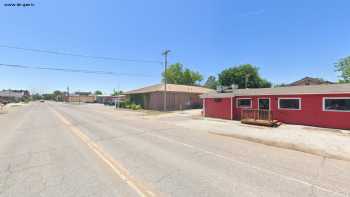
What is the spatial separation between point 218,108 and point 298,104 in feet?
23.3

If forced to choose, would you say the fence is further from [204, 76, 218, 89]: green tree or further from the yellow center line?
[204, 76, 218, 89]: green tree

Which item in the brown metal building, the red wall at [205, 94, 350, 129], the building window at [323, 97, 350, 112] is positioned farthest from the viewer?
the brown metal building

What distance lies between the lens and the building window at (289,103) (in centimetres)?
1471

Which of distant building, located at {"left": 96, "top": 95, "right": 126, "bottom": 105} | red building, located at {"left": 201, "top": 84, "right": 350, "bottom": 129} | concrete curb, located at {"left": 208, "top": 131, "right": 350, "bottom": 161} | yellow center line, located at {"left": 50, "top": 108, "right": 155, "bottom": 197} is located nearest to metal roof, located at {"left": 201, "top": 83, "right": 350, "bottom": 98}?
red building, located at {"left": 201, "top": 84, "right": 350, "bottom": 129}

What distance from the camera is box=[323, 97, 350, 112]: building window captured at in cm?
1236

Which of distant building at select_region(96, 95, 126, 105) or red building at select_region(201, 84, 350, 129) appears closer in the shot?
red building at select_region(201, 84, 350, 129)

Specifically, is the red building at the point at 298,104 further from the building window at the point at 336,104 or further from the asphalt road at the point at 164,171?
the asphalt road at the point at 164,171

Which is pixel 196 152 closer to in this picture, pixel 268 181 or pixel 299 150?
pixel 268 181

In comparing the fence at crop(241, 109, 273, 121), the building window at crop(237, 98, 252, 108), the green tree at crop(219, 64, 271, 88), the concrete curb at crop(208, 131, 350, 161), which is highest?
the green tree at crop(219, 64, 271, 88)

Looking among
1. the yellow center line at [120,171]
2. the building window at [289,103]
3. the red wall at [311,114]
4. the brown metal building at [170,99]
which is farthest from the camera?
the brown metal building at [170,99]

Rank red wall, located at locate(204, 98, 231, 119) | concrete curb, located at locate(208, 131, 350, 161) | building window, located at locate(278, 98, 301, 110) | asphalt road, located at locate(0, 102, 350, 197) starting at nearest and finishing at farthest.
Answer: asphalt road, located at locate(0, 102, 350, 197) → concrete curb, located at locate(208, 131, 350, 161) → building window, located at locate(278, 98, 301, 110) → red wall, located at locate(204, 98, 231, 119)

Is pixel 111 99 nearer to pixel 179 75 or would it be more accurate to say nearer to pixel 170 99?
pixel 179 75

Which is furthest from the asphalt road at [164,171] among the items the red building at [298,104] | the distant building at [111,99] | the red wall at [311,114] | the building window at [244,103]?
the distant building at [111,99]

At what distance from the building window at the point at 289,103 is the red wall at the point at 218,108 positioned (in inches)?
177
